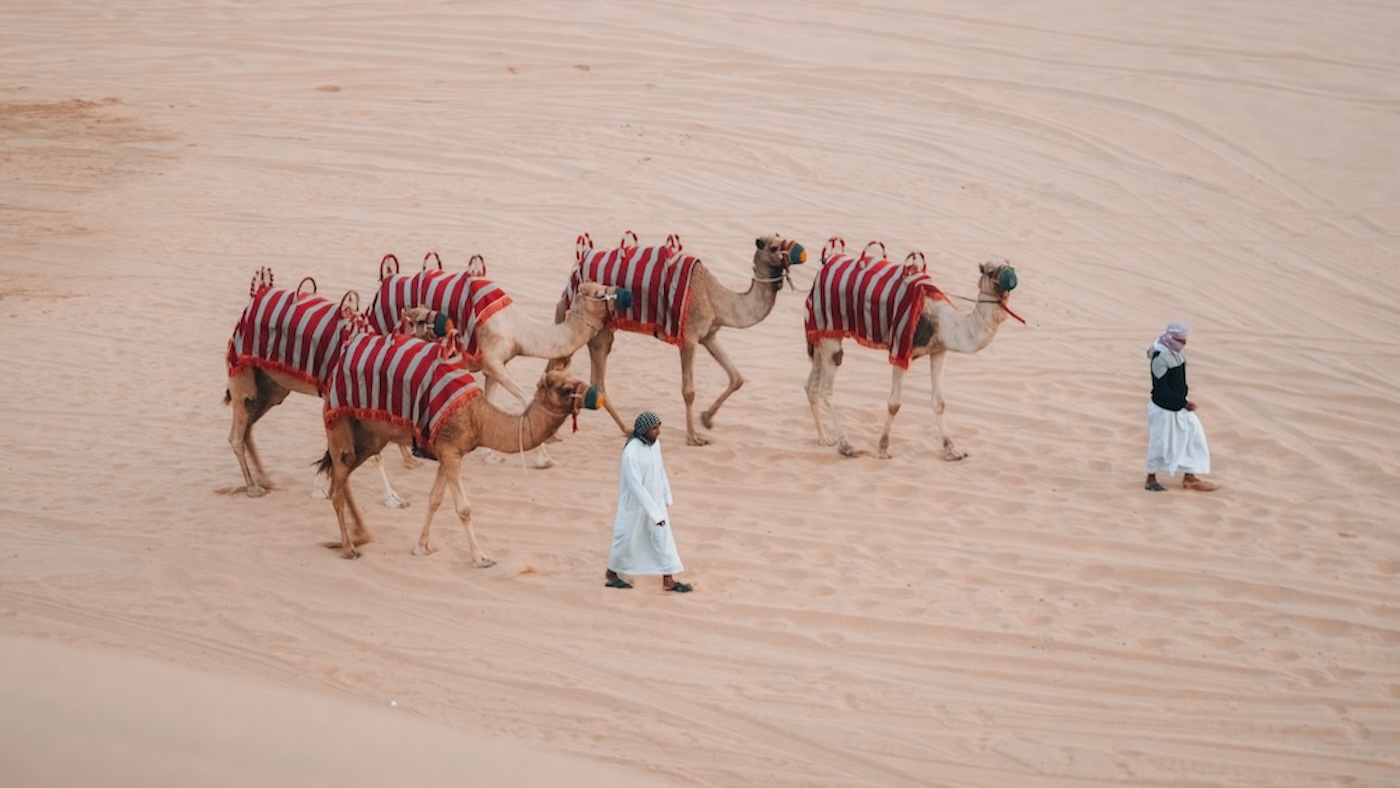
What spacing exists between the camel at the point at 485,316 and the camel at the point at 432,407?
1.58 meters

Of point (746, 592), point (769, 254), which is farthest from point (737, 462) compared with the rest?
point (746, 592)

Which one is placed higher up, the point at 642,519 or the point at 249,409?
the point at 249,409

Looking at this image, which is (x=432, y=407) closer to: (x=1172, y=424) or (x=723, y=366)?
(x=723, y=366)

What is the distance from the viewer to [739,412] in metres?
14.1

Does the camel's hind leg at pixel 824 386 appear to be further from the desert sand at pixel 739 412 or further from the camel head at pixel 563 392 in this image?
the camel head at pixel 563 392

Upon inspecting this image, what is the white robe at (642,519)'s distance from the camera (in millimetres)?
10117

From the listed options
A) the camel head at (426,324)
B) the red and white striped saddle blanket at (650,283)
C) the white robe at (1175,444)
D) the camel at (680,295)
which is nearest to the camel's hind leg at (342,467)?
the camel head at (426,324)

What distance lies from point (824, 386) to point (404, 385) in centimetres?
404

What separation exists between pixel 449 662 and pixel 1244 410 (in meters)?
8.07

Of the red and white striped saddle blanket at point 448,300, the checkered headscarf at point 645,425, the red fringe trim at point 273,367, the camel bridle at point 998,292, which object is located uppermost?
the camel bridle at point 998,292

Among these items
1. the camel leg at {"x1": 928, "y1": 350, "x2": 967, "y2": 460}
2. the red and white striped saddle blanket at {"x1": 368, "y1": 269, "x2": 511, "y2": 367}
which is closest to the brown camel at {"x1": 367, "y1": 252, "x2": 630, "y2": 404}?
the red and white striped saddle blanket at {"x1": 368, "y1": 269, "x2": 511, "y2": 367}

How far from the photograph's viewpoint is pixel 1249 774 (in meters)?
8.42

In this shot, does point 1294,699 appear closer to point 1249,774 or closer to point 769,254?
point 1249,774

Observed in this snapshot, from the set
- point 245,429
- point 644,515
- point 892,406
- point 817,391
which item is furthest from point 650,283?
point 245,429
